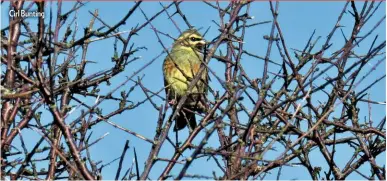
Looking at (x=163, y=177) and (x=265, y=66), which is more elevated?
(x=265, y=66)

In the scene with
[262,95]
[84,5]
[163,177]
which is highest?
[84,5]

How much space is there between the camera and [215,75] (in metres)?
4.13

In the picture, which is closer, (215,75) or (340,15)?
(215,75)

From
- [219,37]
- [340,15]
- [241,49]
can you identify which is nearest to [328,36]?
[340,15]

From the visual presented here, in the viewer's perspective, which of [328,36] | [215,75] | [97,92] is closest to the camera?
[215,75]

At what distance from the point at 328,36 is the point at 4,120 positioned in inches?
93.0

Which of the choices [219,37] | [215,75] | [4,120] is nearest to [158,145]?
[215,75]

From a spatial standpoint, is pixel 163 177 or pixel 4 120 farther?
pixel 4 120

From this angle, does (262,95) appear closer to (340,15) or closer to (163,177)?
(163,177)

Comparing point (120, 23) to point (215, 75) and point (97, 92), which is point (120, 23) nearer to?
point (215, 75)

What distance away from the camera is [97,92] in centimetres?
593

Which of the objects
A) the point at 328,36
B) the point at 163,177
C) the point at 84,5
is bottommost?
the point at 163,177

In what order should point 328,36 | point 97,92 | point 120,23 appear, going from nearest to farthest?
point 120,23 < point 328,36 < point 97,92

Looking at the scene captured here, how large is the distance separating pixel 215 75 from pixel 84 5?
2.68 feet
